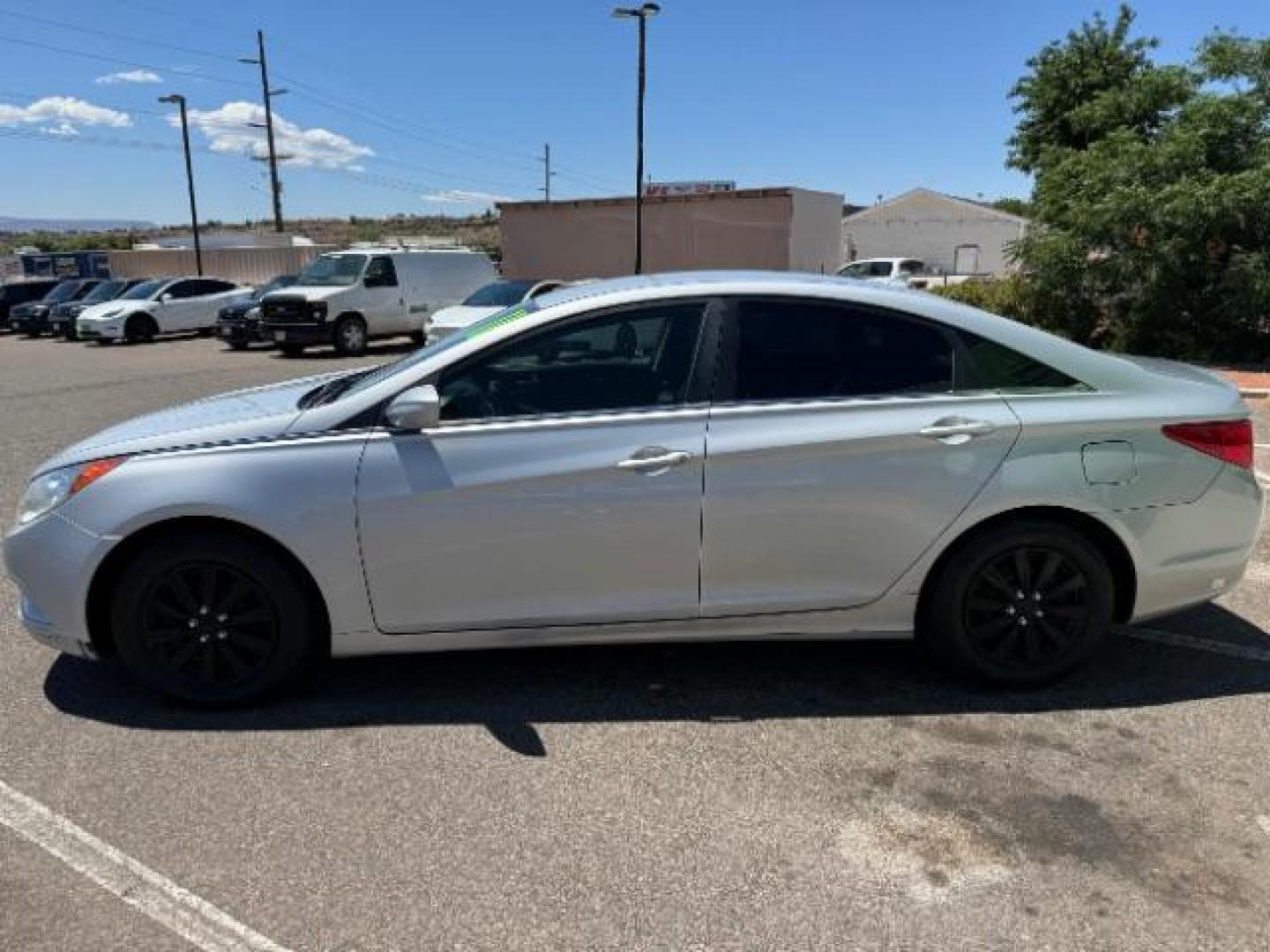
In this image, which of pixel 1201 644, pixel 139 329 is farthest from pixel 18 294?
pixel 1201 644

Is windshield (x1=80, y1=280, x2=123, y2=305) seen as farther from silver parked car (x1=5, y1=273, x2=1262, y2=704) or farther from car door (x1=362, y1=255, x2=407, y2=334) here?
silver parked car (x1=5, y1=273, x2=1262, y2=704)

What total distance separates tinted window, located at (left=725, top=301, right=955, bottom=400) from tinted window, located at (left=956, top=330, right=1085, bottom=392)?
9cm

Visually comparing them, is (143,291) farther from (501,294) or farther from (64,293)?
(501,294)

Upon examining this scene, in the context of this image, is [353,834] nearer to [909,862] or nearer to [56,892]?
Answer: [56,892]

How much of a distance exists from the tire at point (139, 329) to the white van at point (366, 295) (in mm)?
5885

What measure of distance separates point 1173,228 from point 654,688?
1232 cm

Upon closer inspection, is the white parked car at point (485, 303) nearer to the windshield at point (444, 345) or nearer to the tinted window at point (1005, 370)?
the windshield at point (444, 345)

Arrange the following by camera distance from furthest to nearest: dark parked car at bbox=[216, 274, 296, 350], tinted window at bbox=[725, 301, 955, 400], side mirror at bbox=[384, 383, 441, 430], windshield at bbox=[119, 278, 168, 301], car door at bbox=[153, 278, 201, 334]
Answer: windshield at bbox=[119, 278, 168, 301] < car door at bbox=[153, 278, 201, 334] < dark parked car at bbox=[216, 274, 296, 350] < tinted window at bbox=[725, 301, 955, 400] < side mirror at bbox=[384, 383, 441, 430]

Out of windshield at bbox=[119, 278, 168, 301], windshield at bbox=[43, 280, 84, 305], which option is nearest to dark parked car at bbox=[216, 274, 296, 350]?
windshield at bbox=[119, 278, 168, 301]

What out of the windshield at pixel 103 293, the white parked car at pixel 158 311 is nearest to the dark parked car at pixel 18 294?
the windshield at pixel 103 293

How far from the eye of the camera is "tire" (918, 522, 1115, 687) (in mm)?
3607

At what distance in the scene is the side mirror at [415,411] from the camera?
3355mm

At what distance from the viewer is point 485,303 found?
583 inches

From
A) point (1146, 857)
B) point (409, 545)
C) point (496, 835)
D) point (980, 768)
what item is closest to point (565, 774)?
point (496, 835)
